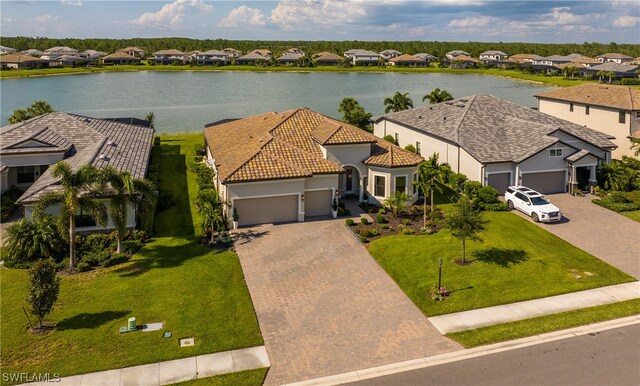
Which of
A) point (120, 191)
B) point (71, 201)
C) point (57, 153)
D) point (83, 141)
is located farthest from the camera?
point (83, 141)

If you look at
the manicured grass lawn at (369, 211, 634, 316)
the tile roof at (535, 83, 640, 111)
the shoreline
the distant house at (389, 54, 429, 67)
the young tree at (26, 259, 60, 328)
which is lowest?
the manicured grass lawn at (369, 211, 634, 316)

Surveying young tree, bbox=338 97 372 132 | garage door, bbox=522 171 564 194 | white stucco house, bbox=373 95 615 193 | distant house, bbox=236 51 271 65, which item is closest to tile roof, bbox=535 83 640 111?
white stucco house, bbox=373 95 615 193

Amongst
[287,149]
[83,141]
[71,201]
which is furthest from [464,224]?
[83,141]

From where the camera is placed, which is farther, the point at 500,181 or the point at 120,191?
the point at 500,181

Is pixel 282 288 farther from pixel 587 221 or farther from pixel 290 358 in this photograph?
pixel 587 221

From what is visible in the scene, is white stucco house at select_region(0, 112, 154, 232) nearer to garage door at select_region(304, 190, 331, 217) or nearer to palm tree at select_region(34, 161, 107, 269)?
palm tree at select_region(34, 161, 107, 269)

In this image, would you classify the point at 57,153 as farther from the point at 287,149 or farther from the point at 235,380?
the point at 235,380

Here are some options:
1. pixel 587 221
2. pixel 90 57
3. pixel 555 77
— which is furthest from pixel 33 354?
pixel 90 57
